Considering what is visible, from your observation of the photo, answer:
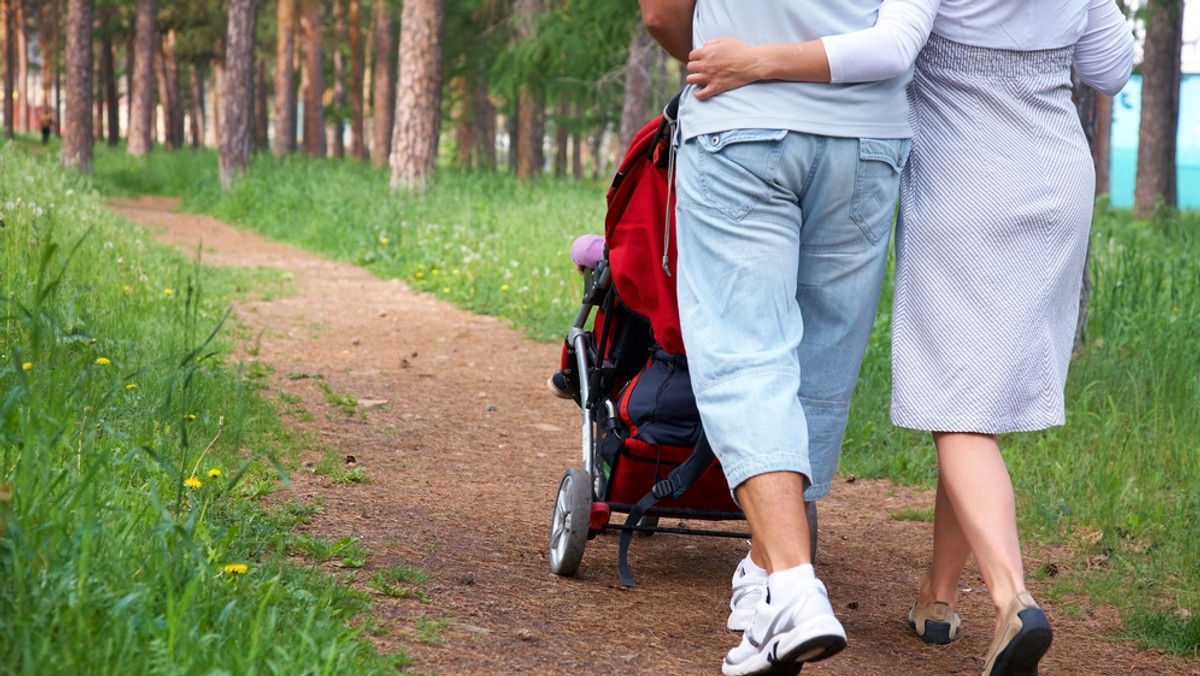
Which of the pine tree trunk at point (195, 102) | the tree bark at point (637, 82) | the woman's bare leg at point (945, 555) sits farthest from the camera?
the pine tree trunk at point (195, 102)

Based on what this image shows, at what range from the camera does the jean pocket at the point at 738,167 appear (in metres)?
2.75

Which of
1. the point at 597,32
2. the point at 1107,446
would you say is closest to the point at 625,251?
the point at 1107,446

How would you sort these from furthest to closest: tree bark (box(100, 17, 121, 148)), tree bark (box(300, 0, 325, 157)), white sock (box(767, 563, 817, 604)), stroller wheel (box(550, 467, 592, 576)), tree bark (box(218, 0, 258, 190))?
tree bark (box(100, 17, 121, 148)) → tree bark (box(300, 0, 325, 157)) → tree bark (box(218, 0, 258, 190)) → stroller wheel (box(550, 467, 592, 576)) → white sock (box(767, 563, 817, 604))

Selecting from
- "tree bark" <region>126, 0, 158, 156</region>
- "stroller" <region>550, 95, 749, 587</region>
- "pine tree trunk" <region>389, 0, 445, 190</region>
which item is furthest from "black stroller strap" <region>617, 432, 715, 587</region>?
"tree bark" <region>126, 0, 158, 156</region>

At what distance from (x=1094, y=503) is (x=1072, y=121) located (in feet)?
7.13

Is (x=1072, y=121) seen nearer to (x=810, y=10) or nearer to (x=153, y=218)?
(x=810, y=10)

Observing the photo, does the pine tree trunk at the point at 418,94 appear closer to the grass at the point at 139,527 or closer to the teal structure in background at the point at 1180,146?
the grass at the point at 139,527

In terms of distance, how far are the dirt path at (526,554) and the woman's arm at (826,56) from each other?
1.37 metres

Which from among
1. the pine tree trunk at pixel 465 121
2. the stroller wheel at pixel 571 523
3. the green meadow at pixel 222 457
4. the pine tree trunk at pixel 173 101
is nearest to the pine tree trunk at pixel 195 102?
the pine tree trunk at pixel 173 101

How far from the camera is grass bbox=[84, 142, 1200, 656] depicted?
4.21 m

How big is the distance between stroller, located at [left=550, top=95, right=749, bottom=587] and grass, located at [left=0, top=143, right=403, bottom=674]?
0.86 meters

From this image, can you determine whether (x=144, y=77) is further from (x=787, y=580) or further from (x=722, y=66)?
(x=787, y=580)

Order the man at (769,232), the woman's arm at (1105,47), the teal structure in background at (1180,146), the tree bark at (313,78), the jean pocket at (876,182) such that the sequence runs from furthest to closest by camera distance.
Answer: the teal structure in background at (1180,146), the tree bark at (313,78), the woman's arm at (1105,47), the jean pocket at (876,182), the man at (769,232)

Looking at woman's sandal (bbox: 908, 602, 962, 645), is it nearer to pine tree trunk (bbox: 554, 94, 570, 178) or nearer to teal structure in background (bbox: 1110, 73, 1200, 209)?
pine tree trunk (bbox: 554, 94, 570, 178)
